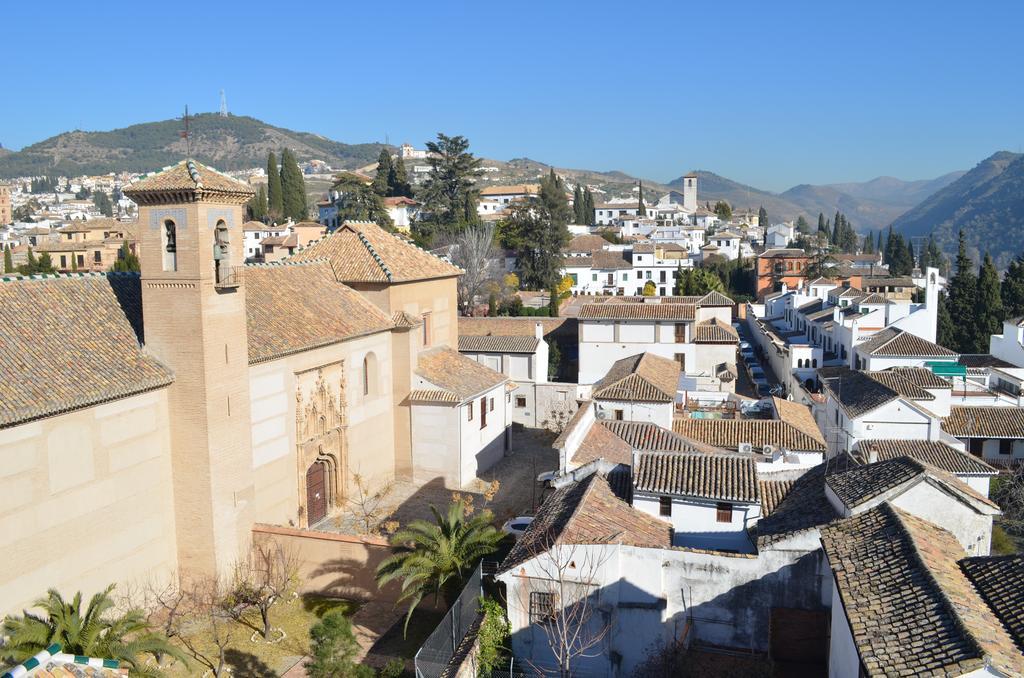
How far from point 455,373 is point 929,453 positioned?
1590 cm

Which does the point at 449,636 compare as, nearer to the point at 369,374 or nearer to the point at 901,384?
the point at 369,374

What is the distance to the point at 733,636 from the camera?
14.0m

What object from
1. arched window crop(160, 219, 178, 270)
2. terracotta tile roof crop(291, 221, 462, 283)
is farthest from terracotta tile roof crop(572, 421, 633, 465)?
arched window crop(160, 219, 178, 270)

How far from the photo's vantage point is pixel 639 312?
131 ft

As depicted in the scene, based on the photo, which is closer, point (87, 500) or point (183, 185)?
point (87, 500)

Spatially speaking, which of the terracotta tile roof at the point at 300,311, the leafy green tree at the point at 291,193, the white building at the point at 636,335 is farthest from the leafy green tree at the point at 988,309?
the leafy green tree at the point at 291,193

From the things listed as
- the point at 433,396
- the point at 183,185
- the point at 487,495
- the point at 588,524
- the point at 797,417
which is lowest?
the point at 487,495

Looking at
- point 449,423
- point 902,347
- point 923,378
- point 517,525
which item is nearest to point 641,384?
point 449,423

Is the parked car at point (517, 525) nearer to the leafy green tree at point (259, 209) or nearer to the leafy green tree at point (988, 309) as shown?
the leafy green tree at point (988, 309)

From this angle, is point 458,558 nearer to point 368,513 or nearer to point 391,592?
point 391,592

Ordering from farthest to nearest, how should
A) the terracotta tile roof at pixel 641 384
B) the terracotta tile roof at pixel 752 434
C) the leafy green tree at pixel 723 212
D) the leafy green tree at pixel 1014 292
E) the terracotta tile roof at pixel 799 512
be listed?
the leafy green tree at pixel 723 212, the leafy green tree at pixel 1014 292, the terracotta tile roof at pixel 641 384, the terracotta tile roof at pixel 752 434, the terracotta tile roof at pixel 799 512

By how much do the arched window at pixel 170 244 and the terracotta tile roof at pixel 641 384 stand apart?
1488 cm

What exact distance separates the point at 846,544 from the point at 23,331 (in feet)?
50.4

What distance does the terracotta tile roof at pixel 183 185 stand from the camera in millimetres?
16969
